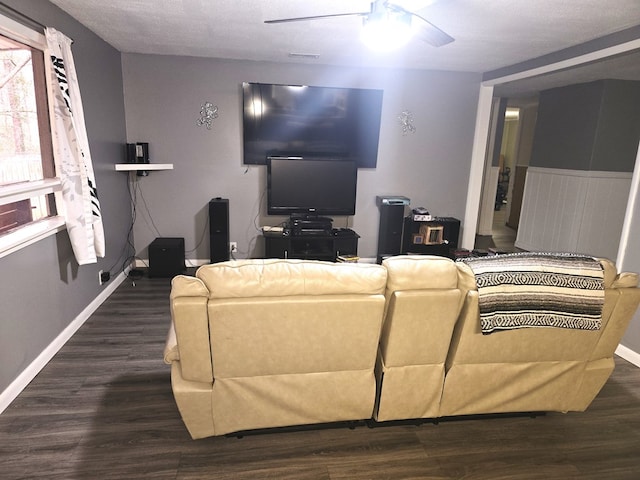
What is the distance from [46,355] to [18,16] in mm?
2132

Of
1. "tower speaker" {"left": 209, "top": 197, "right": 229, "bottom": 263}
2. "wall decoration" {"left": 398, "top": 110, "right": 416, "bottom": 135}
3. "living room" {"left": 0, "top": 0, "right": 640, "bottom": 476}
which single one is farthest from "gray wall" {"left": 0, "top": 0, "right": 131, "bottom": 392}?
"wall decoration" {"left": 398, "top": 110, "right": 416, "bottom": 135}

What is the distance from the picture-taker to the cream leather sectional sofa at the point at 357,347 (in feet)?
5.86

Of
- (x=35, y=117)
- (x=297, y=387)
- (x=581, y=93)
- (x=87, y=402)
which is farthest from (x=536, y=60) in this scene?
(x=87, y=402)

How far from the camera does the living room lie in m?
3.88

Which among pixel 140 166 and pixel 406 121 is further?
pixel 406 121

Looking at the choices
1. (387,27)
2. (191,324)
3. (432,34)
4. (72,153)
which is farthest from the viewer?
(72,153)

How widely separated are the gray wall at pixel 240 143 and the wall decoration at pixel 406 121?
0.05 meters

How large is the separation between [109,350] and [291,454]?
5.53ft

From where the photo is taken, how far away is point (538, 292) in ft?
6.46

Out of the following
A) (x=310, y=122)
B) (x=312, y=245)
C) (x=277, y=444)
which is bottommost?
(x=277, y=444)

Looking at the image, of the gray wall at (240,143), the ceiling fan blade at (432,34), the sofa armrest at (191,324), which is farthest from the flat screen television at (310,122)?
the sofa armrest at (191,324)

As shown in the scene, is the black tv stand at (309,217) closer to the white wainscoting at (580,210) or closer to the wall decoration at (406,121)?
the wall decoration at (406,121)

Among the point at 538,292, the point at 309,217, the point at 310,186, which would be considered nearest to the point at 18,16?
the point at 310,186

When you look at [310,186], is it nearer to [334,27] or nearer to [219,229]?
[219,229]
